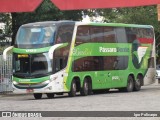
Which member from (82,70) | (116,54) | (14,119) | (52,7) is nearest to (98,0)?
(82,70)

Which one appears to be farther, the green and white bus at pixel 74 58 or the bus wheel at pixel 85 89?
the bus wheel at pixel 85 89

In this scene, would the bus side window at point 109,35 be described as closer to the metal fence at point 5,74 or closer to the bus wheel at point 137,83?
the bus wheel at point 137,83

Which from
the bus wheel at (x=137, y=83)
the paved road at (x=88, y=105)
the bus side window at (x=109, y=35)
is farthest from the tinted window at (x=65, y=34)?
the bus wheel at (x=137, y=83)

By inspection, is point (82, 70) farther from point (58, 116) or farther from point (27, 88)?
point (58, 116)

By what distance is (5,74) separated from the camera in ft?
114

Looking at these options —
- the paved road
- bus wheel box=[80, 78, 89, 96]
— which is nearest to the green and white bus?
bus wheel box=[80, 78, 89, 96]

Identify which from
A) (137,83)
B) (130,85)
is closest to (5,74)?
(130,85)

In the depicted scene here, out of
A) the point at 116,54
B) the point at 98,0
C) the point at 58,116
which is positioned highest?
the point at 98,0

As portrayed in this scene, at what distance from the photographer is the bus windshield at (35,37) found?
2716cm

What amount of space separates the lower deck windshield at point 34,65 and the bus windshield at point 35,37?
532mm

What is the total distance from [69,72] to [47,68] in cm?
141

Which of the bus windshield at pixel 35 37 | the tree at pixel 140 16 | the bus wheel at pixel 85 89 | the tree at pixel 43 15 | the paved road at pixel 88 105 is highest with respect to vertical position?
the tree at pixel 140 16

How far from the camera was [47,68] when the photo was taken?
27156 millimetres

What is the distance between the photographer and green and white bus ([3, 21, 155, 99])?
1070 inches
